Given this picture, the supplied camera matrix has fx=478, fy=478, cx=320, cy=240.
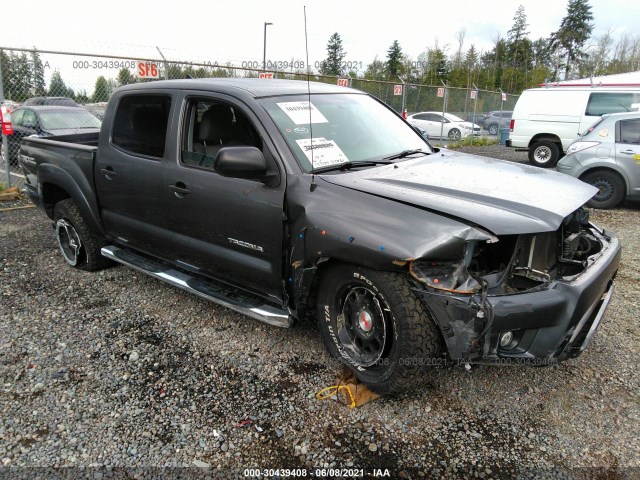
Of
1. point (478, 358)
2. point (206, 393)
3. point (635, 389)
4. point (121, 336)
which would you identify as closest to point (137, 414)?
point (206, 393)

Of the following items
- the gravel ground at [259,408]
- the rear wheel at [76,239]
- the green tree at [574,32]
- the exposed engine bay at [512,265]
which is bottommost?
the gravel ground at [259,408]

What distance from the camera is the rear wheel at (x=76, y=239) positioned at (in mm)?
4668

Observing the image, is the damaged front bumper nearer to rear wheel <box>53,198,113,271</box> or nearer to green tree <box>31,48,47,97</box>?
rear wheel <box>53,198,113,271</box>

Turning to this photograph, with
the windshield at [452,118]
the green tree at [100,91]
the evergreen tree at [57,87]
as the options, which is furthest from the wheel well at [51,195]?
the windshield at [452,118]

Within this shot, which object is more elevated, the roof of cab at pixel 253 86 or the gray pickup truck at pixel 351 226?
the roof of cab at pixel 253 86

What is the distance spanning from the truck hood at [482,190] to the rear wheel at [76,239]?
2.91 meters

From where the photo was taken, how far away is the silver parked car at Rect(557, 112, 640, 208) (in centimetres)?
763

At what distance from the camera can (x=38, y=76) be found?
872 centimetres

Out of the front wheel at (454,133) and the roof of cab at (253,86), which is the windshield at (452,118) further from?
the roof of cab at (253,86)

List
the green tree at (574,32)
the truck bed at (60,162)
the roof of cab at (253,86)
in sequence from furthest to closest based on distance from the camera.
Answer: the green tree at (574,32)
the truck bed at (60,162)
the roof of cab at (253,86)

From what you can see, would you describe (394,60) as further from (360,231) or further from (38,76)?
(360,231)

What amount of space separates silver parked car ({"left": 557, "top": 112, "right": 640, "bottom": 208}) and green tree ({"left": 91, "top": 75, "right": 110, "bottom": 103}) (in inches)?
352

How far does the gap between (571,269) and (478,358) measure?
2.85 feet

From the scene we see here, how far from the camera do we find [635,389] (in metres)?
2.95
